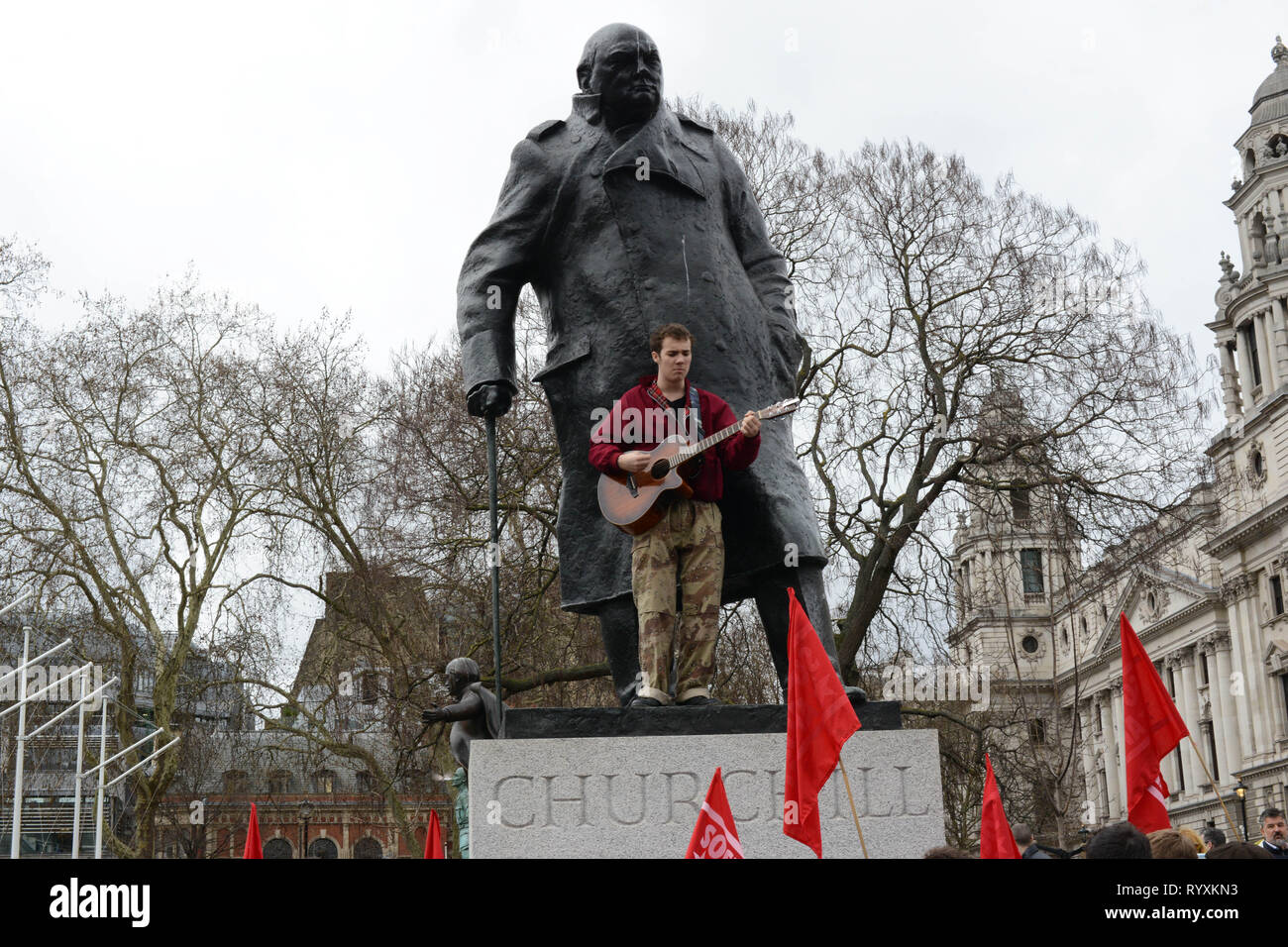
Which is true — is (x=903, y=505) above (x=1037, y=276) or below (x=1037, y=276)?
below

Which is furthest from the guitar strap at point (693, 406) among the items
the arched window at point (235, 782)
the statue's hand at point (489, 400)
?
the arched window at point (235, 782)

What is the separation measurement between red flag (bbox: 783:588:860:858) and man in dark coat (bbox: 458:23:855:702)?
104cm

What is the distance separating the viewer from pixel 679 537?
19.4 feet

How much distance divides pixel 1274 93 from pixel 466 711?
71.9m

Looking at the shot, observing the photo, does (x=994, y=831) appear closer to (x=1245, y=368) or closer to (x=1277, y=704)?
(x=1277, y=704)

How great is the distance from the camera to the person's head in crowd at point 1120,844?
3.56 meters

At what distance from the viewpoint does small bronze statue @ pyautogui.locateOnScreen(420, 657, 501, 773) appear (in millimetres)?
8531

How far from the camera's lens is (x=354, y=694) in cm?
2494

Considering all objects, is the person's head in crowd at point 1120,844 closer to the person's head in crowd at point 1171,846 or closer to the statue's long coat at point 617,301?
the person's head in crowd at point 1171,846

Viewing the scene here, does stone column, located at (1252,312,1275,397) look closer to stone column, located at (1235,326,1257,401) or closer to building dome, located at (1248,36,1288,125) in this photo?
stone column, located at (1235,326,1257,401)

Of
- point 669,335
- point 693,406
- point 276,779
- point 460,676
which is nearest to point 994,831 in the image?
point 693,406

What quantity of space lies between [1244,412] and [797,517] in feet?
221

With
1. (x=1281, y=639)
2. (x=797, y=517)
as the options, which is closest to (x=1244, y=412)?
(x=1281, y=639)

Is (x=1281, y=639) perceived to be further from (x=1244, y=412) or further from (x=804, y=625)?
(x=804, y=625)
